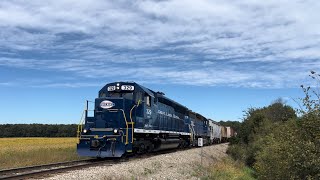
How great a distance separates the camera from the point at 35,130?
103375 millimetres

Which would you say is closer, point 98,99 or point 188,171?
point 188,171

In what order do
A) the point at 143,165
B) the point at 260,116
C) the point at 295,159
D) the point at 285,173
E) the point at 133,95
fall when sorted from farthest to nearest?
the point at 260,116
the point at 133,95
the point at 143,165
the point at 285,173
the point at 295,159

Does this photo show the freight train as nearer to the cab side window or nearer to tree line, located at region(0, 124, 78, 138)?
the cab side window

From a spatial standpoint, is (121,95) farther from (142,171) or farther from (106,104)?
(142,171)

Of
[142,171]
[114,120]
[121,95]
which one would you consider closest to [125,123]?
[114,120]

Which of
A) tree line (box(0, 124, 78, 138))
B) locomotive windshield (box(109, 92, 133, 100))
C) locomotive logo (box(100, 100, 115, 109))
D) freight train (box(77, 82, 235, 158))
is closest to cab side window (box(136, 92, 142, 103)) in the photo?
freight train (box(77, 82, 235, 158))

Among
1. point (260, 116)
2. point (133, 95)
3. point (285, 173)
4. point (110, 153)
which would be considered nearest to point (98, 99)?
point (133, 95)

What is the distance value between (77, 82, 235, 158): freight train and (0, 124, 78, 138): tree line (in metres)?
81.0

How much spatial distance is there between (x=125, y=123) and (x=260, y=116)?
3405cm

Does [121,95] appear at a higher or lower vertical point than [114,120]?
higher

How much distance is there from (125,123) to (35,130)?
295 ft

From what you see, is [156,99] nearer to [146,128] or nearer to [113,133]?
[146,128]

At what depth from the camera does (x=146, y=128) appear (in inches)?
867

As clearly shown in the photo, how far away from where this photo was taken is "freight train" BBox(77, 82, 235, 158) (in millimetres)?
19109
